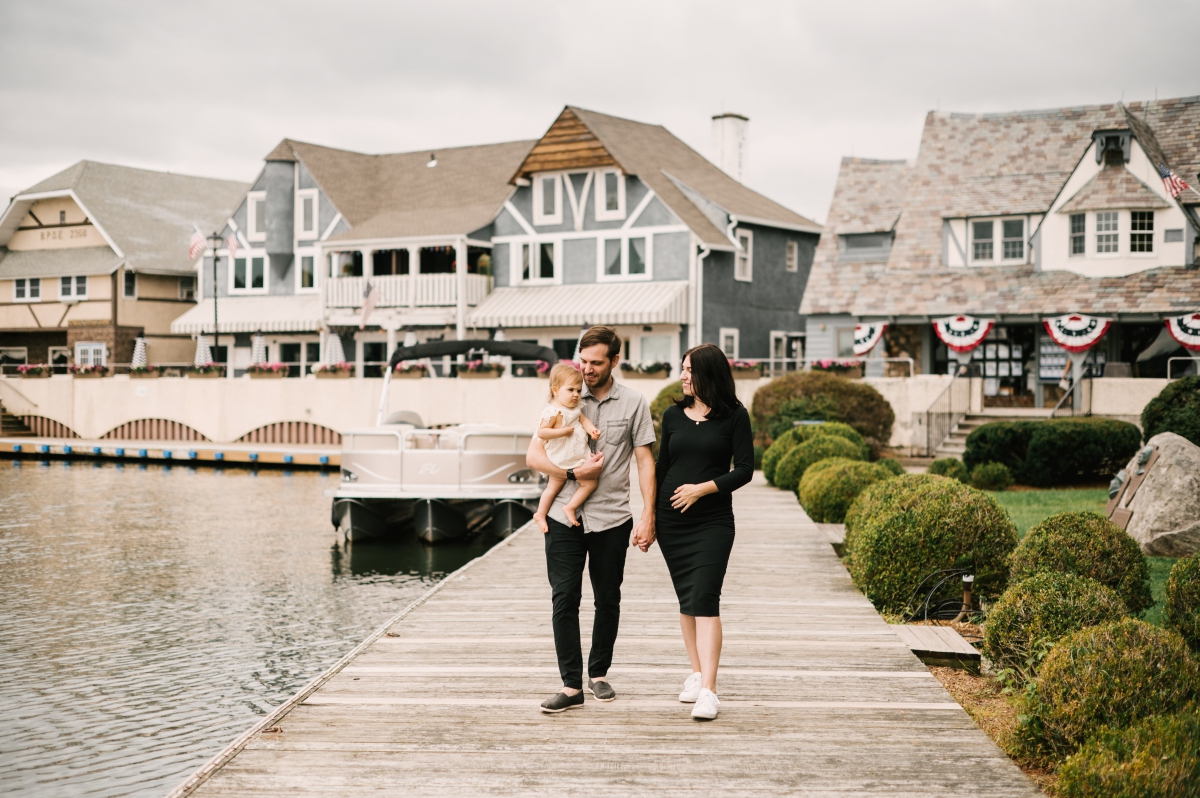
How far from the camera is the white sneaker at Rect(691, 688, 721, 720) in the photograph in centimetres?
628

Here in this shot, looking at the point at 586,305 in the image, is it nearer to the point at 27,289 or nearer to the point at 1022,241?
the point at 1022,241

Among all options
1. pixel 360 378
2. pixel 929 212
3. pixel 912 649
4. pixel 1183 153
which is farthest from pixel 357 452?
pixel 1183 153

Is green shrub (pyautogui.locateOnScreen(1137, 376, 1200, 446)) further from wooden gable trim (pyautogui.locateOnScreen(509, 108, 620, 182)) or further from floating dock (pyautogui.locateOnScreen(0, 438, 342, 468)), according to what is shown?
wooden gable trim (pyautogui.locateOnScreen(509, 108, 620, 182))

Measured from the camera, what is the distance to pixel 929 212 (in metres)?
35.2

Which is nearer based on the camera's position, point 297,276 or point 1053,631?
point 1053,631

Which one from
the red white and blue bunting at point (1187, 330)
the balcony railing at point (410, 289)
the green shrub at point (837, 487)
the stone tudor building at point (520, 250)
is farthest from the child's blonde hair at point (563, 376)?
the balcony railing at point (410, 289)

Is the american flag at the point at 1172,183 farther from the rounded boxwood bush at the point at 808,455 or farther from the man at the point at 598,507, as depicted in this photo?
the man at the point at 598,507

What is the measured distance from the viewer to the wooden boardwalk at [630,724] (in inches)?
213

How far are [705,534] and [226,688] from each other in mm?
6676

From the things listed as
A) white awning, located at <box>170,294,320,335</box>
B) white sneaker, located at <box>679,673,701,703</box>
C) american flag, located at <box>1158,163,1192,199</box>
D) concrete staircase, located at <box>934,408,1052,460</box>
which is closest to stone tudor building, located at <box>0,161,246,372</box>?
white awning, located at <box>170,294,320,335</box>

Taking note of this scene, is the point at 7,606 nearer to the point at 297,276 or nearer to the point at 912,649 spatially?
the point at 912,649

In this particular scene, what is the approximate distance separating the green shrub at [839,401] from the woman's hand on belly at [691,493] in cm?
2123

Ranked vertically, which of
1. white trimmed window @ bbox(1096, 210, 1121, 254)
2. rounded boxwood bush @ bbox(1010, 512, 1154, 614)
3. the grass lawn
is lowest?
the grass lawn

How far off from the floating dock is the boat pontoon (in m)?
13.8
